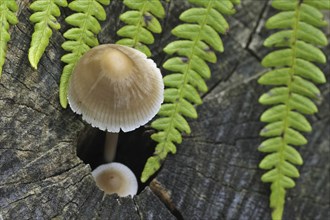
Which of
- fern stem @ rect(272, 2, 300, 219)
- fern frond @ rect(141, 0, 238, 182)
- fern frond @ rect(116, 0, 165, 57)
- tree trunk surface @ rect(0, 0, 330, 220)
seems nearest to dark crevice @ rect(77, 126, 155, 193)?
tree trunk surface @ rect(0, 0, 330, 220)

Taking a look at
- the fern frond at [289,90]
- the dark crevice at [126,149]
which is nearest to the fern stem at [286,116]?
the fern frond at [289,90]

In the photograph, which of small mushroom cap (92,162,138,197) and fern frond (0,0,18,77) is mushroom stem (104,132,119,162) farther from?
fern frond (0,0,18,77)

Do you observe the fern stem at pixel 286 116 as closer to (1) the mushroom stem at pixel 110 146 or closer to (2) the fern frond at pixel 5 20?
(1) the mushroom stem at pixel 110 146

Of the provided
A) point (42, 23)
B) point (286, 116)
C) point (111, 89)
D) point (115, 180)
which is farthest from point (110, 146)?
point (286, 116)

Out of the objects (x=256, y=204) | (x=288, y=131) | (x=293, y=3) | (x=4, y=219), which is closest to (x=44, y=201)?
(x=4, y=219)

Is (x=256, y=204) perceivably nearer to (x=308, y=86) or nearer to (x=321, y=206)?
(x=321, y=206)
